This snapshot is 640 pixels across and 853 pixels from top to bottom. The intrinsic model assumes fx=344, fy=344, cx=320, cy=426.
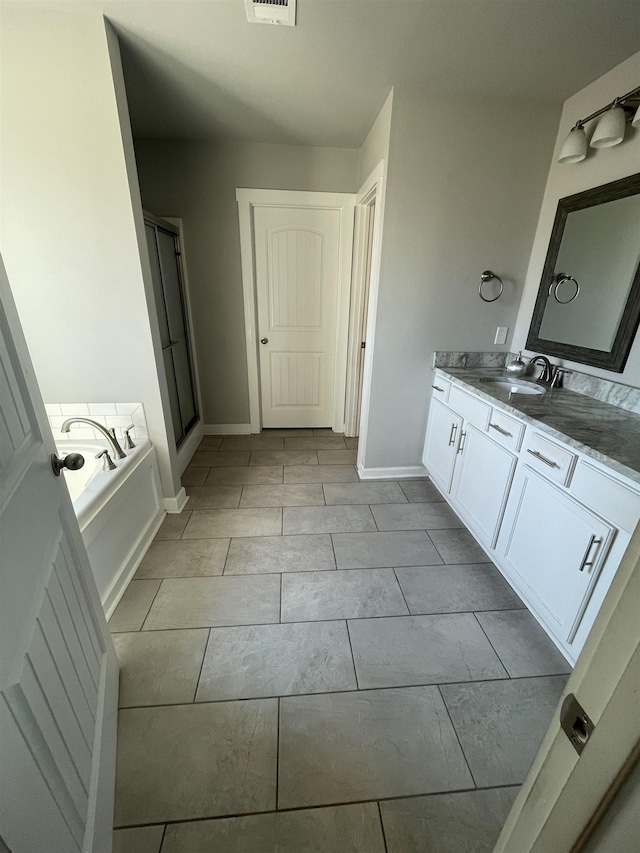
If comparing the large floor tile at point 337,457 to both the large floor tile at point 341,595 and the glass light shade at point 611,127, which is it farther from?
the glass light shade at point 611,127

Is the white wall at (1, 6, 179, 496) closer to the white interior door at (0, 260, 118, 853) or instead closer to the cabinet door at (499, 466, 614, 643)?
the white interior door at (0, 260, 118, 853)

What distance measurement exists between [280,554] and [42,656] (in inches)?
50.9

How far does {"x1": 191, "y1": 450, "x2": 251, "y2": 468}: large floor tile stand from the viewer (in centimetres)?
293

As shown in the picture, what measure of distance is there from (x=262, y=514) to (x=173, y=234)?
2.36 meters

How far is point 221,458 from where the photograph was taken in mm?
3035

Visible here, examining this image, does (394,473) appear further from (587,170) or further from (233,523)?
(587,170)

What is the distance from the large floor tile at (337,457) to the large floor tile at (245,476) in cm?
40

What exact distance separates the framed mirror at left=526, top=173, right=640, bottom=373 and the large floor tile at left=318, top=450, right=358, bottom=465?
5.22 ft

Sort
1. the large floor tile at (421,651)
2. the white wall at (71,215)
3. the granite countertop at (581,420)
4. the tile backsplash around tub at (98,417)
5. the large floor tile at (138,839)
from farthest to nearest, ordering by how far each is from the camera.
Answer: the tile backsplash around tub at (98,417) < the white wall at (71,215) < the large floor tile at (421,651) < the granite countertop at (581,420) < the large floor tile at (138,839)

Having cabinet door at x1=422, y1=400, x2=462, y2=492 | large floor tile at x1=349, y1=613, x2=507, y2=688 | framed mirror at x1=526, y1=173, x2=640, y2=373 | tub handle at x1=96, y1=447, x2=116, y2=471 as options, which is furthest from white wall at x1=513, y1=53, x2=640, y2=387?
tub handle at x1=96, y1=447, x2=116, y2=471

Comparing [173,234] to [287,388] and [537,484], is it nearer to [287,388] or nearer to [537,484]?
[287,388]

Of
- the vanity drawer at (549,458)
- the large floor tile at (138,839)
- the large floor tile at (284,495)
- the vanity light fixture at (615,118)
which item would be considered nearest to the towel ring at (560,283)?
the vanity light fixture at (615,118)

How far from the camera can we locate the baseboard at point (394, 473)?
270cm

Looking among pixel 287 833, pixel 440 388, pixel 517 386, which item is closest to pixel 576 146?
pixel 517 386
